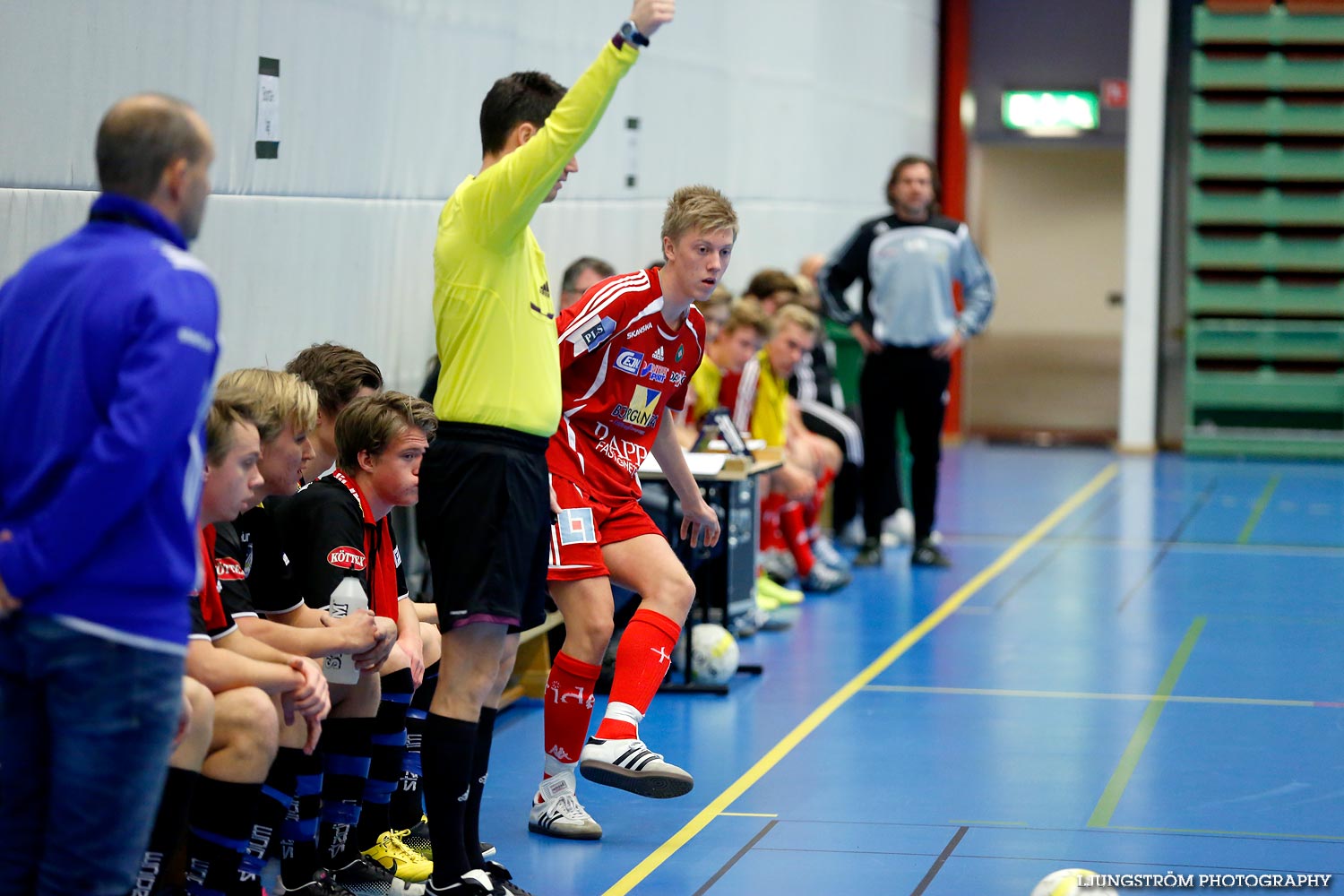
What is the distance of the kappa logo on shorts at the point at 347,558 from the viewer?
3.88m

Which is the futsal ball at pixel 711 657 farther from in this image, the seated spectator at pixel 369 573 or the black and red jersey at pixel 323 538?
the black and red jersey at pixel 323 538

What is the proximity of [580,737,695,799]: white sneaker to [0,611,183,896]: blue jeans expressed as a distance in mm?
1819

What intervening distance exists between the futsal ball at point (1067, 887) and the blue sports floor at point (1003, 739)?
281 millimetres

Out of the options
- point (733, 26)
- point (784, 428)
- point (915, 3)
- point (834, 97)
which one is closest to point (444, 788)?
point (784, 428)

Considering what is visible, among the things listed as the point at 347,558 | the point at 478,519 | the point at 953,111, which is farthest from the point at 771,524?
the point at 953,111

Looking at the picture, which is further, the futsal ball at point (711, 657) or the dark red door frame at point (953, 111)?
the dark red door frame at point (953, 111)

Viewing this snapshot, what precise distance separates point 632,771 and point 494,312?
1.30 m

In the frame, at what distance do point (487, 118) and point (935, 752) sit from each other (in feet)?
8.46

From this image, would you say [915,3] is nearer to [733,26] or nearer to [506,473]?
[733,26]

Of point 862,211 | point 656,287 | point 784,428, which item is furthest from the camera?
point 862,211

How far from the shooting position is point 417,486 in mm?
3883

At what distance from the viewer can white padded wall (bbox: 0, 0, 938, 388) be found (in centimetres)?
410

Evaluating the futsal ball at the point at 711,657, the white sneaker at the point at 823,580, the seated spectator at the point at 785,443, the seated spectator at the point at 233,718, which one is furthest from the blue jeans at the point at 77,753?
the white sneaker at the point at 823,580

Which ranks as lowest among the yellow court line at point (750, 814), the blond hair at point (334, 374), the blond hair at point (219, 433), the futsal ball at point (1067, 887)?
the yellow court line at point (750, 814)
